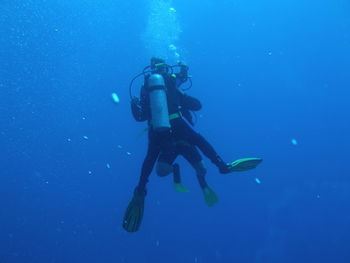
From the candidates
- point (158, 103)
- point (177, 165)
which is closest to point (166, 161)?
point (177, 165)

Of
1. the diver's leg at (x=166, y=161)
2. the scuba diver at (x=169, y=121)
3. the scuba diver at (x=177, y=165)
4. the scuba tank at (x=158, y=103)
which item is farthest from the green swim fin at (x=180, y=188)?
the scuba tank at (x=158, y=103)

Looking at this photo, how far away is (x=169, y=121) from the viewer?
226 inches

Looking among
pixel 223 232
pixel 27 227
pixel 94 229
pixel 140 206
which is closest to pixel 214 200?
pixel 140 206

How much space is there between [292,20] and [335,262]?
31.4m

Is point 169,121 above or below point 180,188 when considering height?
above

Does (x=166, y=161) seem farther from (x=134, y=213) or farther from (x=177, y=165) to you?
(x=134, y=213)

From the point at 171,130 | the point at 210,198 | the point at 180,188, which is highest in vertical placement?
the point at 171,130

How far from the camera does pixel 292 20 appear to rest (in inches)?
1844

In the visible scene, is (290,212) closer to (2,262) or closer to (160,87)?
(2,262)

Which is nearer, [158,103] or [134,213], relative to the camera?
[158,103]

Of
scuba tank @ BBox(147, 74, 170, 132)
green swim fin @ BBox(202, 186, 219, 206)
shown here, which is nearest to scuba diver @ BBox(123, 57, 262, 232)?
scuba tank @ BBox(147, 74, 170, 132)

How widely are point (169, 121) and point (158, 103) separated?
437 mm

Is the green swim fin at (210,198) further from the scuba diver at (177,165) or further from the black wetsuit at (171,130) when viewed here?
the black wetsuit at (171,130)

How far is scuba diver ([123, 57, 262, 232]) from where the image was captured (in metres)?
5.62
